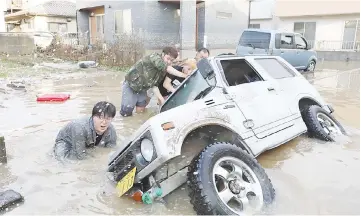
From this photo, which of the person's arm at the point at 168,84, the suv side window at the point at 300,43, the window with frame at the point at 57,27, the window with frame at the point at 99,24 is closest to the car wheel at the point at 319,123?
the person's arm at the point at 168,84

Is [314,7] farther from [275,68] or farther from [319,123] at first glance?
[319,123]

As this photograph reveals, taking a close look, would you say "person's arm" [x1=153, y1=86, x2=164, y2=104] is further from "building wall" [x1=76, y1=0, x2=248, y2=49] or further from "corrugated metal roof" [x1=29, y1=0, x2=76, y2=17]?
"corrugated metal roof" [x1=29, y1=0, x2=76, y2=17]

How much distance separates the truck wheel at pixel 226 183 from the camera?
2531mm

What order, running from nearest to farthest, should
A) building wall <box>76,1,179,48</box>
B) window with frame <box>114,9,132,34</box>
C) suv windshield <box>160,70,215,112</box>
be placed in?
suv windshield <box>160,70,215,112</box>
building wall <box>76,1,179,48</box>
window with frame <box>114,9,132,34</box>

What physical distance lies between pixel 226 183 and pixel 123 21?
16.5 metres

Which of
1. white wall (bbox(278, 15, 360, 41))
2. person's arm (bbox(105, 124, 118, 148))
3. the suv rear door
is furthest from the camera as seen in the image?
white wall (bbox(278, 15, 360, 41))

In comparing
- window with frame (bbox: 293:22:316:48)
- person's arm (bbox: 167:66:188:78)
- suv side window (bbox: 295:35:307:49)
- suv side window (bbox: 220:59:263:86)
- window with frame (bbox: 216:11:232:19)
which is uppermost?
window with frame (bbox: 216:11:232:19)

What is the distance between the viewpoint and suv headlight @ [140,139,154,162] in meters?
2.78

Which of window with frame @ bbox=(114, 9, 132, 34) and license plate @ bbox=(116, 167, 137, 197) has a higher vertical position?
window with frame @ bbox=(114, 9, 132, 34)

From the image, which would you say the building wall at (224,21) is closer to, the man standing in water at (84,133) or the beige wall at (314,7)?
the beige wall at (314,7)

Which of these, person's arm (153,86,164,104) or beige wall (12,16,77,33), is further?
beige wall (12,16,77,33)

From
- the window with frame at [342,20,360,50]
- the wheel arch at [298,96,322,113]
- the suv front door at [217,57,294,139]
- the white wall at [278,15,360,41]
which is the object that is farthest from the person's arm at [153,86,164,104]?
the white wall at [278,15,360,41]

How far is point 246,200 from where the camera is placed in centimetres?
276

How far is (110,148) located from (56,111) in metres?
3.00
